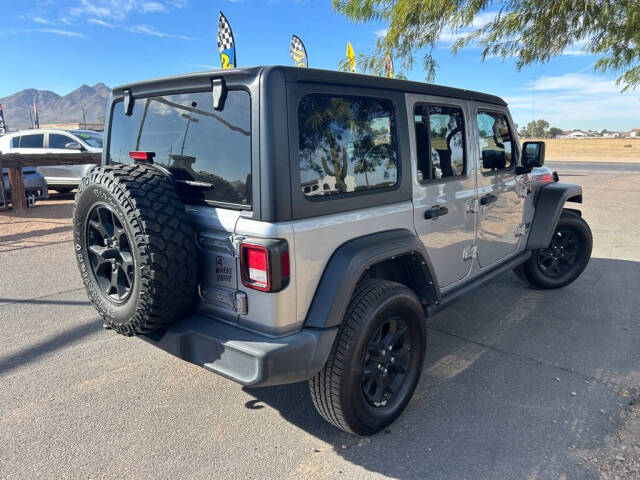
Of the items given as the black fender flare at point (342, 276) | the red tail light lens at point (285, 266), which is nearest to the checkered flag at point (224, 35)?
the black fender flare at point (342, 276)

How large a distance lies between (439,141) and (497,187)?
37.4 inches

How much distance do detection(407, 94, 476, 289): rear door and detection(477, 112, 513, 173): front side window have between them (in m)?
0.29

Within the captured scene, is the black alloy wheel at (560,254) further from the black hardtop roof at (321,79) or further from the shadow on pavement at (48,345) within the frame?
the shadow on pavement at (48,345)

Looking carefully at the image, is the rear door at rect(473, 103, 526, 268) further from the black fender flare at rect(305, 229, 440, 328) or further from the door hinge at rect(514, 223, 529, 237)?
the black fender flare at rect(305, 229, 440, 328)

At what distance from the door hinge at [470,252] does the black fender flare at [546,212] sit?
1.20 m

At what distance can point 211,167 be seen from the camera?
8.23 feet

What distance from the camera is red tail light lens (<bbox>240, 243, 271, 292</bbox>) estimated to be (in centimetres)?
220

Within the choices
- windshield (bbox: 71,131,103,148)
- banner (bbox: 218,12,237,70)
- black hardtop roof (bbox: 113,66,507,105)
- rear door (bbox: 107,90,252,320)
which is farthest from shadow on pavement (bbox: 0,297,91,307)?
windshield (bbox: 71,131,103,148)

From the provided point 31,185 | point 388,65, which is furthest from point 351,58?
point 31,185

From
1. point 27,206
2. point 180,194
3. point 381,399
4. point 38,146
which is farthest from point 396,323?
point 38,146

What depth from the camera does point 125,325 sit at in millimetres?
2490

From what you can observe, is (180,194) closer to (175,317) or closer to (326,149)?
(175,317)

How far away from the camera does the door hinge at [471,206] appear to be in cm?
346

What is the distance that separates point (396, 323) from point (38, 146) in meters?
12.0
